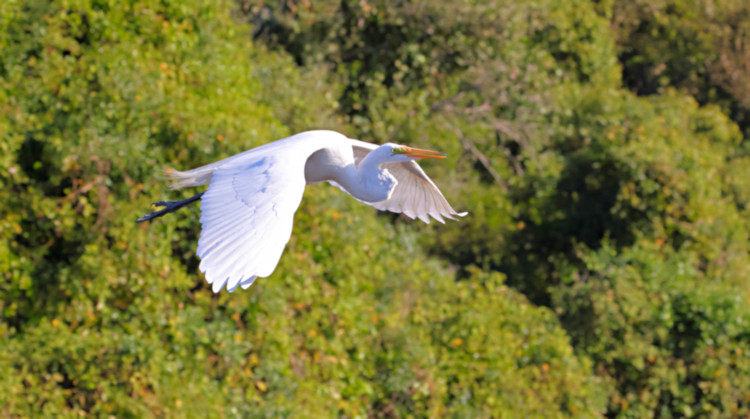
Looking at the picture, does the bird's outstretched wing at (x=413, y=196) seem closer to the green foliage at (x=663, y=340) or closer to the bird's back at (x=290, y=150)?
the bird's back at (x=290, y=150)

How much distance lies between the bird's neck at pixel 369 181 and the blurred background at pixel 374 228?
87.5 inches

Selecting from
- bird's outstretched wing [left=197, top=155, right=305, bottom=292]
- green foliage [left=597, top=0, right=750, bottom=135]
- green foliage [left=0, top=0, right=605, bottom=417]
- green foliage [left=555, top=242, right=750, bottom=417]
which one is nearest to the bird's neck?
bird's outstretched wing [left=197, top=155, right=305, bottom=292]

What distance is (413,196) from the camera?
16.1 feet

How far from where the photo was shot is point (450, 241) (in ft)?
30.8

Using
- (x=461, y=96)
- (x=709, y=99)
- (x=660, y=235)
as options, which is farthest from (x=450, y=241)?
(x=709, y=99)

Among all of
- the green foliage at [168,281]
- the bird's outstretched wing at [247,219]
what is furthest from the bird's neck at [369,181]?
the green foliage at [168,281]

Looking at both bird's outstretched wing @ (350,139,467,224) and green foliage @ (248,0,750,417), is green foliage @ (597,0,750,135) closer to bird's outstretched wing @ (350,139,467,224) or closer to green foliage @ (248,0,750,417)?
green foliage @ (248,0,750,417)

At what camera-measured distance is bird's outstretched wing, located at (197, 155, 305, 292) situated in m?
3.21

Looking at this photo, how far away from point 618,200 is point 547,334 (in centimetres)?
188

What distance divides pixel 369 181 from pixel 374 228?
142 inches

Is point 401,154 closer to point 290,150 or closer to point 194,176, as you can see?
point 290,150

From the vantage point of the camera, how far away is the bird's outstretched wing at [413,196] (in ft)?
15.9

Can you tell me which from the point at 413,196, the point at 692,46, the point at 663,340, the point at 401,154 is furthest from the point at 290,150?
the point at 692,46

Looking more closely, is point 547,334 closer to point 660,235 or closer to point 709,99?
point 660,235
